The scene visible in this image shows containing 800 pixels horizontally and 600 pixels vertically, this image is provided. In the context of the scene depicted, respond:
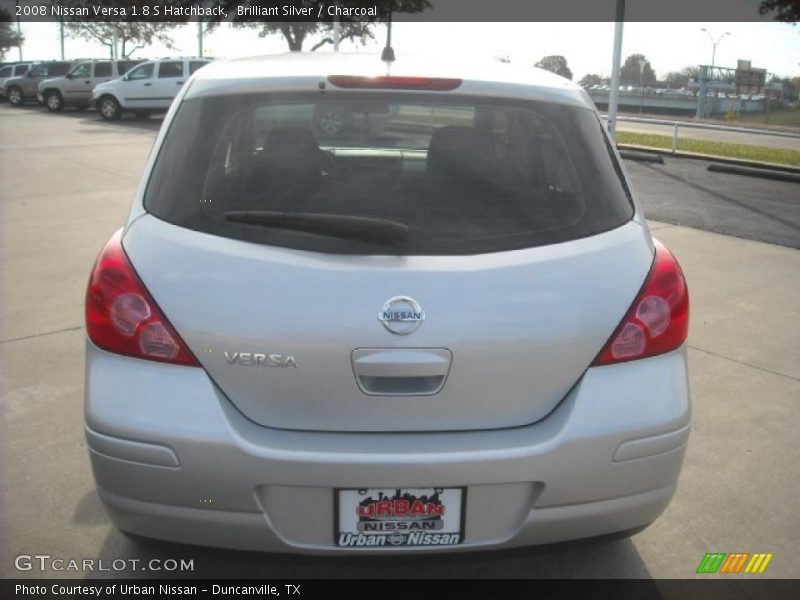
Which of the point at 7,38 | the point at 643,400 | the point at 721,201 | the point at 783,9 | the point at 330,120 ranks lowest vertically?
the point at 721,201

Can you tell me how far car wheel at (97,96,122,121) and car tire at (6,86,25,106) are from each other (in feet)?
33.4

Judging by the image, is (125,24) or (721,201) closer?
(721,201)

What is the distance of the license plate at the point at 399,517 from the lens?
211 centimetres

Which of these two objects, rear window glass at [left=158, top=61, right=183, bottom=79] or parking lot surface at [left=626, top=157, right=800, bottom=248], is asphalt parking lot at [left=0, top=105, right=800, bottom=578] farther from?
rear window glass at [left=158, top=61, right=183, bottom=79]

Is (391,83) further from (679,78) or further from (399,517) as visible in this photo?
(679,78)

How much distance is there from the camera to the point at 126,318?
7.32 feet

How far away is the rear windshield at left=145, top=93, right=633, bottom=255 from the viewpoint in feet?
7.37

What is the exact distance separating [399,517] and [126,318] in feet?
3.04

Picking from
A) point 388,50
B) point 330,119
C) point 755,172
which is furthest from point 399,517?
point 755,172

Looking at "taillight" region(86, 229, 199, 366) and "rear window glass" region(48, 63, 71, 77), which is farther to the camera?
"rear window glass" region(48, 63, 71, 77)

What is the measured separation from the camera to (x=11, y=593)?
8.55ft

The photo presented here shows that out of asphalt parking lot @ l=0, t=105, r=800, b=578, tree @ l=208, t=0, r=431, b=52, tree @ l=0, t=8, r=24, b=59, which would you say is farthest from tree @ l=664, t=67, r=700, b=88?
asphalt parking lot @ l=0, t=105, r=800, b=578

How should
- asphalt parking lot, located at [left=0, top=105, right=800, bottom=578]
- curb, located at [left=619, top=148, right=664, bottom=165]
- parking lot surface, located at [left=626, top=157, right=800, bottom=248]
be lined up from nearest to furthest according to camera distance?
1. asphalt parking lot, located at [left=0, top=105, right=800, bottom=578]
2. parking lot surface, located at [left=626, top=157, right=800, bottom=248]
3. curb, located at [left=619, top=148, right=664, bottom=165]

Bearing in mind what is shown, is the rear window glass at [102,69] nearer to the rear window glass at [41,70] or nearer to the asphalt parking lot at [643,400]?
the rear window glass at [41,70]
